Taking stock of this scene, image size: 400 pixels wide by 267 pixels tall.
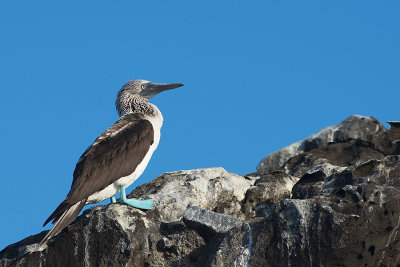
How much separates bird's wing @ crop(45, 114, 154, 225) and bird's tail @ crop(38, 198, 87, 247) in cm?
8

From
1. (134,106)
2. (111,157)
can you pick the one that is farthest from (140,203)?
(134,106)

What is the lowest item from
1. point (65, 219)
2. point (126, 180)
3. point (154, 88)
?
point (65, 219)

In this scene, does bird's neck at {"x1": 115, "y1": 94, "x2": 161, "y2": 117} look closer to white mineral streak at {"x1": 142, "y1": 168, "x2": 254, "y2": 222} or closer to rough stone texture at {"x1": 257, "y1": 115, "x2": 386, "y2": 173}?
white mineral streak at {"x1": 142, "y1": 168, "x2": 254, "y2": 222}

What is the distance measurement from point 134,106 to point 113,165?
1991 millimetres

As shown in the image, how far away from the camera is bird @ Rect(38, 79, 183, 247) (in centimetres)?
1022

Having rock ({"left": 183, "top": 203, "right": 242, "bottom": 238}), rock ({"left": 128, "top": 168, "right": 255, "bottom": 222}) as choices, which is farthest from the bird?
rock ({"left": 183, "top": 203, "right": 242, "bottom": 238})

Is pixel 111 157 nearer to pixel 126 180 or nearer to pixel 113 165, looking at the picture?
pixel 113 165

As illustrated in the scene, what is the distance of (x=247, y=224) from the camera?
30.3 ft

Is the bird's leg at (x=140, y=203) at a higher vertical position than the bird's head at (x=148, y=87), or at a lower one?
lower

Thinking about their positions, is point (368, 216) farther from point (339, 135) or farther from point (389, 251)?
point (339, 135)

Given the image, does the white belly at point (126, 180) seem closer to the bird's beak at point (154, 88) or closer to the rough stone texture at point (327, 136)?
the bird's beak at point (154, 88)

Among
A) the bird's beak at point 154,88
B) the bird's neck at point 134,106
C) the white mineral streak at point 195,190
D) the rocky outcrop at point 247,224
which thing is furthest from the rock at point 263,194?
the bird's beak at point 154,88

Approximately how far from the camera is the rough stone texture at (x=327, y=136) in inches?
768

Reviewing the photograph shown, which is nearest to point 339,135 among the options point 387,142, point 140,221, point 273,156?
point 273,156
